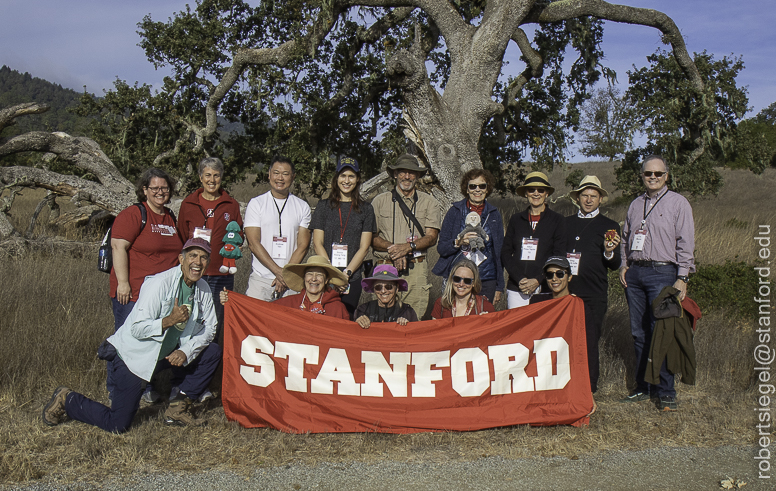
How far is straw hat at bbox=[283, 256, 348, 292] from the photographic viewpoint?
17.1 feet

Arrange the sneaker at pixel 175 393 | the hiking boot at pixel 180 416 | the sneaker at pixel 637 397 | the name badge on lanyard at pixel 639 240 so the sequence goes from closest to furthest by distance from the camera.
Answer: the hiking boot at pixel 180 416 < the sneaker at pixel 175 393 < the name badge on lanyard at pixel 639 240 < the sneaker at pixel 637 397

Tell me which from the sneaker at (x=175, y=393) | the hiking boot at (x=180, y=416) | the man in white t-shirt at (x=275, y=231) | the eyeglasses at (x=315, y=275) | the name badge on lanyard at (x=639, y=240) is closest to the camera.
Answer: the hiking boot at (x=180, y=416)

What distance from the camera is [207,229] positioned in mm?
5562

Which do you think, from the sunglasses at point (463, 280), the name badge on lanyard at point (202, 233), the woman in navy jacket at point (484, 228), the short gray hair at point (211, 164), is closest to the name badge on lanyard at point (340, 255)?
the woman in navy jacket at point (484, 228)

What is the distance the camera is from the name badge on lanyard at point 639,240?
5406 mm

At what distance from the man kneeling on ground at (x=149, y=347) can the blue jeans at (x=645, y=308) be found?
13.1 ft

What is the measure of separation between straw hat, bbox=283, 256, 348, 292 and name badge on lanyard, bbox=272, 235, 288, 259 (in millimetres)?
342

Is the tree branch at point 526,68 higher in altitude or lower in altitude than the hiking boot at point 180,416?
higher

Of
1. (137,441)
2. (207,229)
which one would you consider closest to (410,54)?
(207,229)

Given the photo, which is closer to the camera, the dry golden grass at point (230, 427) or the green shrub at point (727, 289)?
the dry golden grass at point (230, 427)

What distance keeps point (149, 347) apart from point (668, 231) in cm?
468

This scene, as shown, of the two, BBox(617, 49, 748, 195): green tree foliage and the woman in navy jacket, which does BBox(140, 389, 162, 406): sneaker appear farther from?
BBox(617, 49, 748, 195): green tree foliage

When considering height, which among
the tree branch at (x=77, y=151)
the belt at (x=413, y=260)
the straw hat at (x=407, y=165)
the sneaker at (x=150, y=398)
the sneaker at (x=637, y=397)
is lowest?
the sneaker at (x=637, y=397)

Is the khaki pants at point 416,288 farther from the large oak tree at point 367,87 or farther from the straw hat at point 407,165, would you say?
the large oak tree at point 367,87
